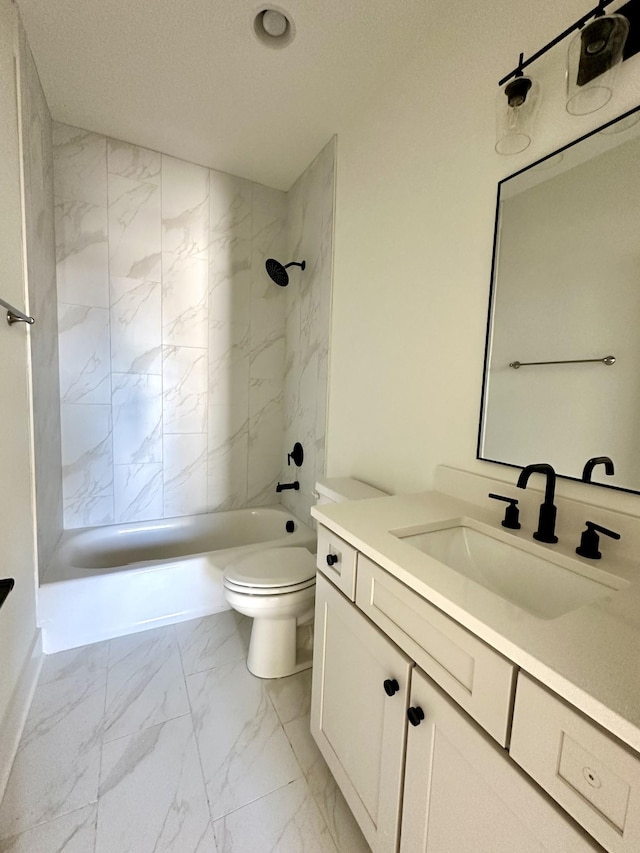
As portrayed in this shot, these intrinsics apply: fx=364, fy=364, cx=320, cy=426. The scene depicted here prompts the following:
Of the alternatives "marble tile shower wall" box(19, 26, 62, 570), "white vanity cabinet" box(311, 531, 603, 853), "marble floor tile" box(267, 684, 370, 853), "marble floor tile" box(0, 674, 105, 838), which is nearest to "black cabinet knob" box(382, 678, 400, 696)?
"white vanity cabinet" box(311, 531, 603, 853)

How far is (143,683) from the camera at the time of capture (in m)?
1.50

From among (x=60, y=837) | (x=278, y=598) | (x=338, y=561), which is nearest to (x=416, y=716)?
(x=338, y=561)

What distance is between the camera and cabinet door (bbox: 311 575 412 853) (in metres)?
0.79

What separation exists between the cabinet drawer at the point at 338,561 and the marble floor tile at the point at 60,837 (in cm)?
92

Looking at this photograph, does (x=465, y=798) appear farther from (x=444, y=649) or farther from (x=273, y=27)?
(x=273, y=27)

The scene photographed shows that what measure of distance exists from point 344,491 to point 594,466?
919mm

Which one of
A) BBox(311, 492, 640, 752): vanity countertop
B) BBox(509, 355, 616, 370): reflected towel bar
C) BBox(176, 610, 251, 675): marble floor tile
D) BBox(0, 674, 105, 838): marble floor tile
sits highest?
BBox(509, 355, 616, 370): reflected towel bar

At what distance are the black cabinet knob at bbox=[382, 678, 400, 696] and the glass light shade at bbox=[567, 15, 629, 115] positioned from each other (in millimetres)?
1346

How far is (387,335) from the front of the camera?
1.56 meters

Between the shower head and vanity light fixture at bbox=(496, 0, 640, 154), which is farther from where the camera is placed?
the shower head

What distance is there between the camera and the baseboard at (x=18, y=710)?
111cm

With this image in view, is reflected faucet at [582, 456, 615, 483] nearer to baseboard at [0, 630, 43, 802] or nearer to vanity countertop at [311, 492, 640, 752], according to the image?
vanity countertop at [311, 492, 640, 752]

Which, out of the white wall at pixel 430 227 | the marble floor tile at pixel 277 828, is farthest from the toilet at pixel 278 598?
the marble floor tile at pixel 277 828

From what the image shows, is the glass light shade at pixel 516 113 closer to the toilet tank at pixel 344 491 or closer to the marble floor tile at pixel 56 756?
the toilet tank at pixel 344 491
